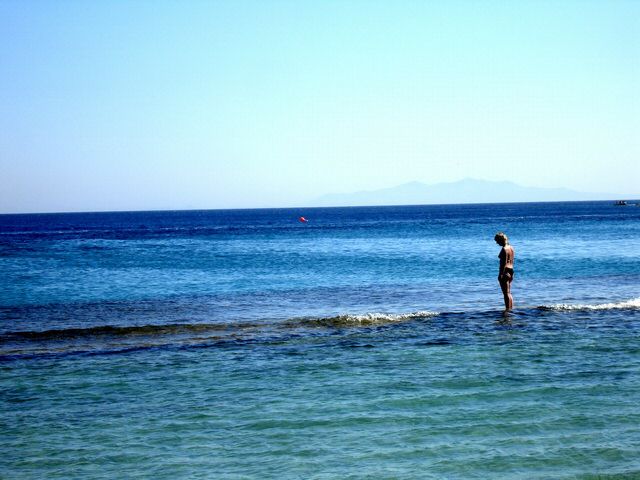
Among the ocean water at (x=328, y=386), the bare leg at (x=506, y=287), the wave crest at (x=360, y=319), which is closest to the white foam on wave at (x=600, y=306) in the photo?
the ocean water at (x=328, y=386)

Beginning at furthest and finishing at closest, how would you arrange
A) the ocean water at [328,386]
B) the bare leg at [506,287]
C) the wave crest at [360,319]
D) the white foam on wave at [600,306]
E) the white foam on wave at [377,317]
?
the white foam on wave at [600,306]
the bare leg at [506,287]
the white foam on wave at [377,317]
the wave crest at [360,319]
the ocean water at [328,386]

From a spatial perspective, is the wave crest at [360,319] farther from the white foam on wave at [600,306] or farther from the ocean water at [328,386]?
the white foam on wave at [600,306]

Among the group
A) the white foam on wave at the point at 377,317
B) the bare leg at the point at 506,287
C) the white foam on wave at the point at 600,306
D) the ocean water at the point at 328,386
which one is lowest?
the ocean water at the point at 328,386

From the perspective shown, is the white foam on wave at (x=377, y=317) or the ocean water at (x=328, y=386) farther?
the white foam on wave at (x=377, y=317)

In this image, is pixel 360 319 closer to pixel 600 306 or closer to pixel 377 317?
pixel 377 317

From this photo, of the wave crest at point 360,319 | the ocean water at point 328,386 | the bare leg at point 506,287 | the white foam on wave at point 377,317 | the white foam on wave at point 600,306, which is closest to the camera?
the ocean water at point 328,386

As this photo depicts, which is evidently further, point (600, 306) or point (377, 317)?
point (600, 306)

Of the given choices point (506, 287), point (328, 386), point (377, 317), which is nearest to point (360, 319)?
point (377, 317)

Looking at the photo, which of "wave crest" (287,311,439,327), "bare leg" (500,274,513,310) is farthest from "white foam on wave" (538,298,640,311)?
"wave crest" (287,311,439,327)

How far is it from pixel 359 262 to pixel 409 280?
10.9m

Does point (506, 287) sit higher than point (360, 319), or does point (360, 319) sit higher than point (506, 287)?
point (506, 287)

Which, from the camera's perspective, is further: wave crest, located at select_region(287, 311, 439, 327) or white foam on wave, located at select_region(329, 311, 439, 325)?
white foam on wave, located at select_region(329, 311, 439, 325)

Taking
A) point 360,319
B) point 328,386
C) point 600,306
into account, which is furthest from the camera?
point 600,306

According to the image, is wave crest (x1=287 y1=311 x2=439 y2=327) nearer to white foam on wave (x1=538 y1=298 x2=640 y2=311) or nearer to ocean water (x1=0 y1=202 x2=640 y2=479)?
ocean water (x1=0 y1=202 x2=640 y2=479)
